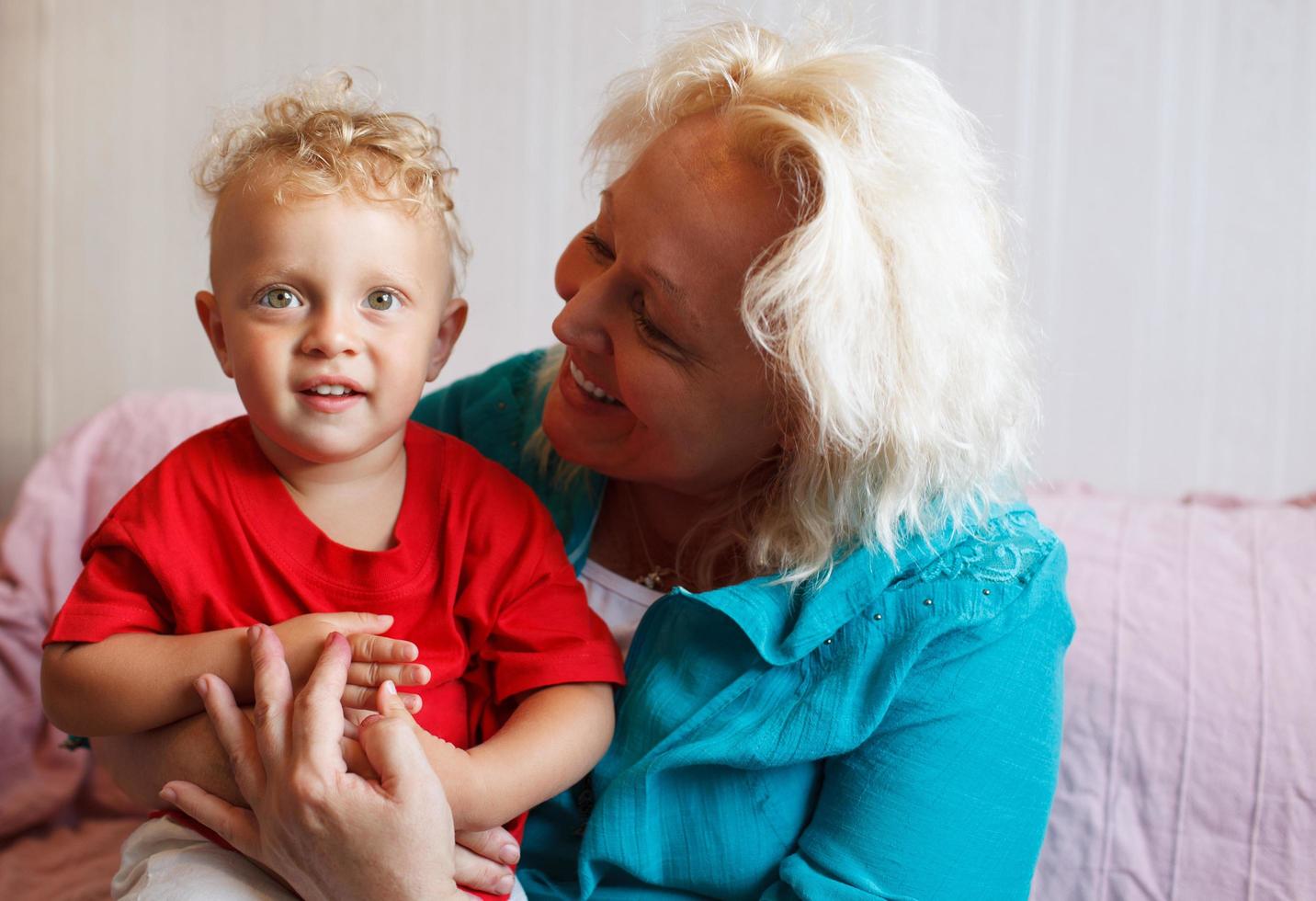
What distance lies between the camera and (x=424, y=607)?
1231 millimetres

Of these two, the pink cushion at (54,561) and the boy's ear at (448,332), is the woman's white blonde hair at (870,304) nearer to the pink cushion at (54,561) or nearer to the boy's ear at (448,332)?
the boy's ear at (448,332)

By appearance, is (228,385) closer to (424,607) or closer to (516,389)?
(516,389)

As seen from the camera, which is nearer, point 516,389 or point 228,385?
point 516,389

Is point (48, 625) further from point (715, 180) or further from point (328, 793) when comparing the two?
point (715, 180)

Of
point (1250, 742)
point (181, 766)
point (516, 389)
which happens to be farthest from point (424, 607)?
point (1250, 742)

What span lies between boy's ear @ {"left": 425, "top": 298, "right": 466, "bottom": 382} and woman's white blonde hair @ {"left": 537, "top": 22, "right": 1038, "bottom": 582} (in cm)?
32

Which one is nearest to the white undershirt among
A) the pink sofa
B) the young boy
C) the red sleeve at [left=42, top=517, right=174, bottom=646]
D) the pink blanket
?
the young boy

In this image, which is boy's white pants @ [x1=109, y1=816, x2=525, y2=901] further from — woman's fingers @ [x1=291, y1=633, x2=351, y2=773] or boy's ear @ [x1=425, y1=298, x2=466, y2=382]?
boy's ear @ [x1=425, y1=298, x2=466, y2=382]

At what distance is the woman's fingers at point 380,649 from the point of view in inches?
43.2

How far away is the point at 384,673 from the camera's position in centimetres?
112

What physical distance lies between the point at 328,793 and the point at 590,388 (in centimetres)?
60

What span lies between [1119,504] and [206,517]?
1.47 metres

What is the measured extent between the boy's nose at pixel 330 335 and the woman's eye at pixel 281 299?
0.08ft

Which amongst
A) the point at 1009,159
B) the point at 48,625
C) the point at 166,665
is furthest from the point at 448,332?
the point at 1009,159
